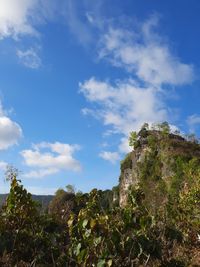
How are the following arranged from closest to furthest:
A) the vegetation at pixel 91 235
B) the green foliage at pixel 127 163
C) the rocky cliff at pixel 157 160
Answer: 1. the vegetation at pixel 91 235
2. the rocky cliff at pixel 157 160
3. the green foliage at pixel 127 163

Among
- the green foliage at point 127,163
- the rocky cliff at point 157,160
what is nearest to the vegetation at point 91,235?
the rocky cliff at point 157,160

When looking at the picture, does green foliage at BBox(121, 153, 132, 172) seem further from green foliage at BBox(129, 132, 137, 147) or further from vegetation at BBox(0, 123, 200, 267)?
vegetation at BBox(0, 123, 200, 267)

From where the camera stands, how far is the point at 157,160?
53531 mm

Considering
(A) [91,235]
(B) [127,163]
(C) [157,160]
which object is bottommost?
(A) [91,235]

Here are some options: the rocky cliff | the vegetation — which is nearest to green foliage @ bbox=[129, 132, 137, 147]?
the rocky cliff

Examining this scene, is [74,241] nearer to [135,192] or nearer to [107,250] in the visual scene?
[107,250]

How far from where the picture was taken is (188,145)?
5147cm

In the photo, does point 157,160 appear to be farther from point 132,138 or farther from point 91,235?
point 91,235

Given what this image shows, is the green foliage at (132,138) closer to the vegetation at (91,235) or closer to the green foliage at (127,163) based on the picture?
the green foliage at (127,163)

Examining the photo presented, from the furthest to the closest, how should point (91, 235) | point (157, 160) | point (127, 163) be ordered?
point (127, 163), point (157, 160), point (91, 235)

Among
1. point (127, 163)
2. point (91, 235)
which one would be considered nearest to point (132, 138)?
point (127, 163)

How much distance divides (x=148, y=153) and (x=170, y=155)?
6.14m

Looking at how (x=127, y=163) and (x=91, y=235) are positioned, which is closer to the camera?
(x=91, y=235)

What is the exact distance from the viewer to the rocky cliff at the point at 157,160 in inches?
1870
